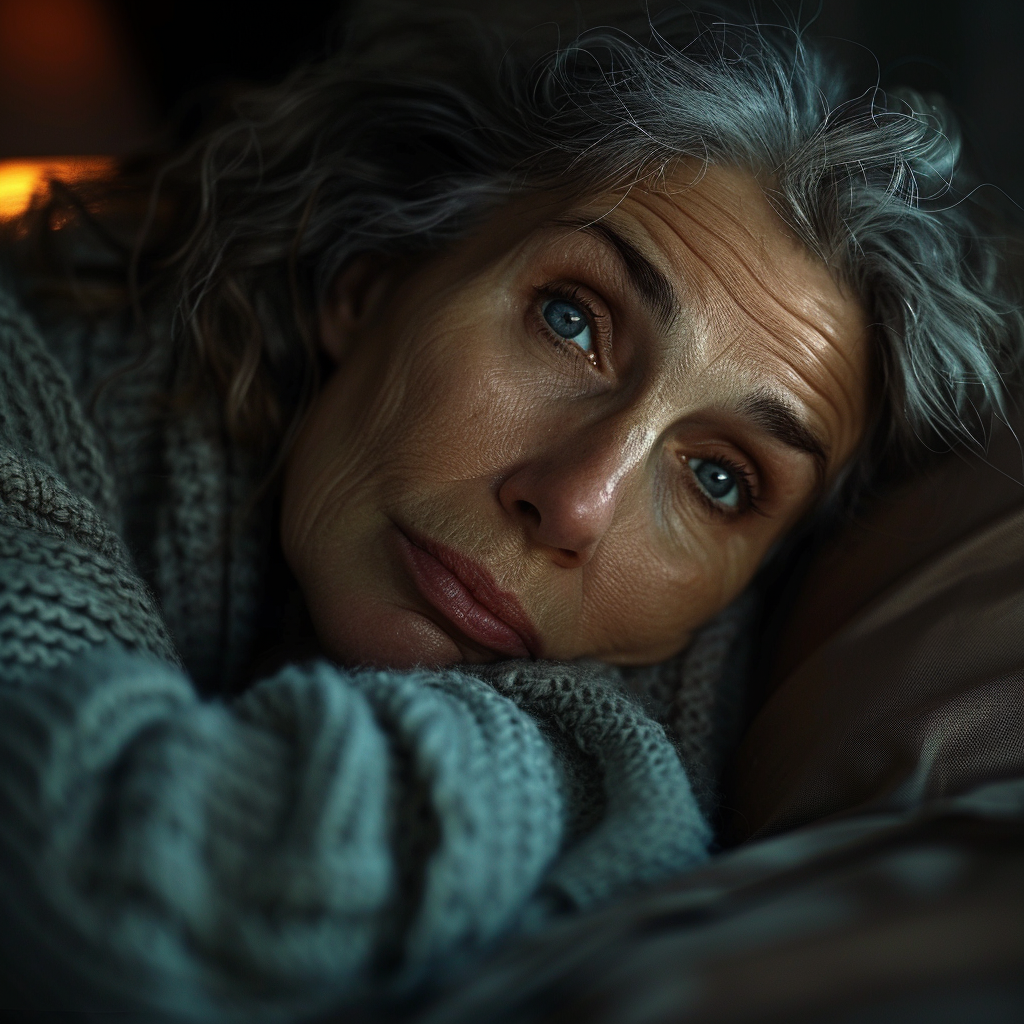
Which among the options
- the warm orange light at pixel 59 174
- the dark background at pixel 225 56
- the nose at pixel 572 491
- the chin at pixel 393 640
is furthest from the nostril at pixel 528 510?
the warm orange light at pixel 59 174

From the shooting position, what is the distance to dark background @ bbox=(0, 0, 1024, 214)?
4.61 feet

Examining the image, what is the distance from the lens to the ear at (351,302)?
1.12 m

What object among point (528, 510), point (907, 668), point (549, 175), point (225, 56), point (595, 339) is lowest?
point (907, 668)

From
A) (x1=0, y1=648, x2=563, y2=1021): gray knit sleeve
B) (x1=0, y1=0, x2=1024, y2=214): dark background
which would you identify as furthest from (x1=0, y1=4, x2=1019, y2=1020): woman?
(x1=0, y1=0, x2=1024, y2=214): dark background

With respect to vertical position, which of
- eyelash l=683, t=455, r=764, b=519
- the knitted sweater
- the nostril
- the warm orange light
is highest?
the warm orange light

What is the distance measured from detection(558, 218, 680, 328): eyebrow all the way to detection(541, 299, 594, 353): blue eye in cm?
7

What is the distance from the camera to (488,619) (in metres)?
0.89

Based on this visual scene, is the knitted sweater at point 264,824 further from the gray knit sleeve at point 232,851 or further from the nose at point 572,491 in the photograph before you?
the nose at point 572,491

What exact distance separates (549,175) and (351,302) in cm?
31

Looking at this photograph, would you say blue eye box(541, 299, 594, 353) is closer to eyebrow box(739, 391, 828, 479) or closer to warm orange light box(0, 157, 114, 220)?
eyebrow box(739, 391, 828, 479)

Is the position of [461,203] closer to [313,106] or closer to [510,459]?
[313,106]

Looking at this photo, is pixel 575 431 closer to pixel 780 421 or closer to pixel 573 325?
pixel 573 325

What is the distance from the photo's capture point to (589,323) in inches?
36.6

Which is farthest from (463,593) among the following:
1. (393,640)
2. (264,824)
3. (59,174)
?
(59,174)
